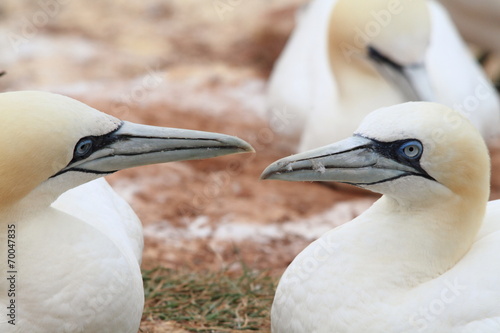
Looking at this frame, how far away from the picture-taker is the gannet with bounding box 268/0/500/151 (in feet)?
21.6

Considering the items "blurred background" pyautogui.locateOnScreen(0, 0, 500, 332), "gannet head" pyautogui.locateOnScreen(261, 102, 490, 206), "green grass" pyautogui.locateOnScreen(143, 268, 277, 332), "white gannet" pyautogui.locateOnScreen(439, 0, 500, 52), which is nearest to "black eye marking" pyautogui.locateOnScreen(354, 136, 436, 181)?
"gannet head" pyautogui.locateOnScreen(261, 102, 490, 206)

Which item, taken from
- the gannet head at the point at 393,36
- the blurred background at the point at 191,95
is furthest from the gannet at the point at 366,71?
the blurred background at the point at 191,95

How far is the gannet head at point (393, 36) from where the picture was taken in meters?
6.55

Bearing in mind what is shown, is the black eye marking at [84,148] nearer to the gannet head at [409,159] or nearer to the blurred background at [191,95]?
the gannet head at [409,159]

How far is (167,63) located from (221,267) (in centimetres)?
425

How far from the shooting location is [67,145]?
3.55 m

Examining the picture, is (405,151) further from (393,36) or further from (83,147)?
(393,36)

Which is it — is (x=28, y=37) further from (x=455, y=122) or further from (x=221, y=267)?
(x=455, y=122)

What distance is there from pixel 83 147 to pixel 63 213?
0.29m

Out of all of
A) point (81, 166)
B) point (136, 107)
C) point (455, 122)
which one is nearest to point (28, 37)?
point (136, 107)

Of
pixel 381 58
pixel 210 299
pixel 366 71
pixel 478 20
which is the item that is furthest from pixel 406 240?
pixel 478 20

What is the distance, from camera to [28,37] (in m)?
9.45

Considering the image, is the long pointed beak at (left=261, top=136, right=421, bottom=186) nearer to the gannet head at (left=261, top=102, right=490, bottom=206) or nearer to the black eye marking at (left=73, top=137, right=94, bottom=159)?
the gannet head at (left=261, top=102, right=490, bottom=206)

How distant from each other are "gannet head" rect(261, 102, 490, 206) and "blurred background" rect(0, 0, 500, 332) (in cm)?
134
